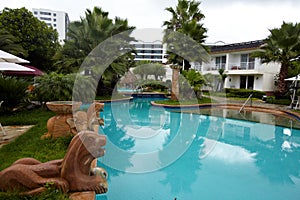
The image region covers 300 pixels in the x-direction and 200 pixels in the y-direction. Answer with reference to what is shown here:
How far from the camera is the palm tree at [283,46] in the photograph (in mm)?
12695

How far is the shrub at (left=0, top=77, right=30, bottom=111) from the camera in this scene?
696cm

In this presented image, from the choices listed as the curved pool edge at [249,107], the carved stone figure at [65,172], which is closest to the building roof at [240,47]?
the curved pool edge at [249,107]

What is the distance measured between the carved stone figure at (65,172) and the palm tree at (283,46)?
14.4 metres

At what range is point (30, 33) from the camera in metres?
18.6

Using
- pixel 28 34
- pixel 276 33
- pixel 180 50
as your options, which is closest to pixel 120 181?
pixel 180 50

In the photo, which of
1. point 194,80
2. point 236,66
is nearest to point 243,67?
point 236,66

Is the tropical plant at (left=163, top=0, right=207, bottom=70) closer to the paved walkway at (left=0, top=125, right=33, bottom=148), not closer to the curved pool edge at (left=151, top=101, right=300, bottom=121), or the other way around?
the curved pool edge at (left=151, top=101, right=300, bottom=121)

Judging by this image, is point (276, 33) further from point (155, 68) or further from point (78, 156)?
point (78, 156)

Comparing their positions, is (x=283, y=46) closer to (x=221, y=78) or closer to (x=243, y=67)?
(x=221, y=78)

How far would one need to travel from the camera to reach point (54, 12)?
86.8 m

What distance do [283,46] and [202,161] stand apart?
11922 millimetres

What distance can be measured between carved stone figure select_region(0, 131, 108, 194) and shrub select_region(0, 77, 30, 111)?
5659 mm

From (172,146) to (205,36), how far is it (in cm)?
1056

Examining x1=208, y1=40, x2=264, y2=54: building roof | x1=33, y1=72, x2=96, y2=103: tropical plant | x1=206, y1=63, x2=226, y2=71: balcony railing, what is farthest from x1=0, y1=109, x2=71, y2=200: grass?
x1=206, y1=63, x2=226, y2=71: balcony railing
